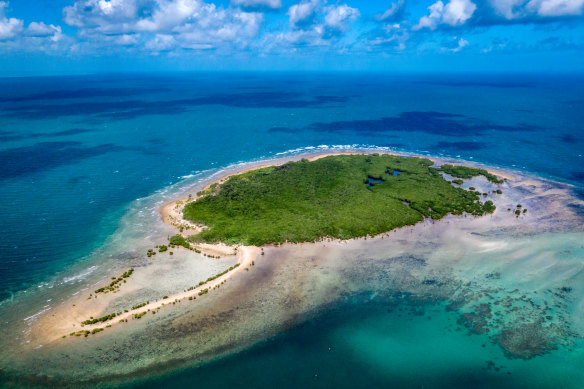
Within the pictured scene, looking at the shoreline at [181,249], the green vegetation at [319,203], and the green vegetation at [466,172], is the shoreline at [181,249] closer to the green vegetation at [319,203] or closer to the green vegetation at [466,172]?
the green vegetation at [319,203]

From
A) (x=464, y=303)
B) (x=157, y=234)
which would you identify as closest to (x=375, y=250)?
(x=464, y=303)

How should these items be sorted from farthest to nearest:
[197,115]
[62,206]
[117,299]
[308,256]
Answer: [197,115] < [62,206] < [308,256] < [117,299]

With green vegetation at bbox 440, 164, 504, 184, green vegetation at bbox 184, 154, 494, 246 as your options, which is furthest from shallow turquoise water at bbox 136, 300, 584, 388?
green vegetation at bbox 440, 164, 504, 184

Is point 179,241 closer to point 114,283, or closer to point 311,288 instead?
point 114,283

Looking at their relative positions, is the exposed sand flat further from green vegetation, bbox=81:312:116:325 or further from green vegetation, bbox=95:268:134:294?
green vegetation, bbox=95:268:134:294

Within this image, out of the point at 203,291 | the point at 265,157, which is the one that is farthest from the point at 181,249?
the point at 265,157

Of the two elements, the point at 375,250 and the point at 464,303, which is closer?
the point at 464,303

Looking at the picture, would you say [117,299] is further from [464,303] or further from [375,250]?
[464,303]
